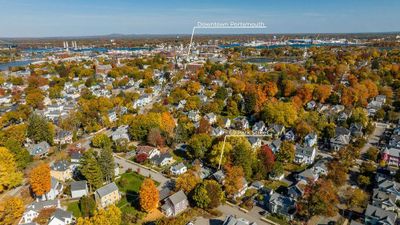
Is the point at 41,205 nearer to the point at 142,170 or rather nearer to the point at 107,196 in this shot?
the point at 107,196

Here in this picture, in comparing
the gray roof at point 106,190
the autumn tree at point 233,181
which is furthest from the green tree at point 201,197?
the gray roof at point 106,190

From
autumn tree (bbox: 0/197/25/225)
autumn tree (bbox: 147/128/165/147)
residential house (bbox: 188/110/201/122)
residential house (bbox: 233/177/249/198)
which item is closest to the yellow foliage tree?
autumn tree (bbox: 0/197/25/225)

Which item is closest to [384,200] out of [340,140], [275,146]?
Answer: [340,140]

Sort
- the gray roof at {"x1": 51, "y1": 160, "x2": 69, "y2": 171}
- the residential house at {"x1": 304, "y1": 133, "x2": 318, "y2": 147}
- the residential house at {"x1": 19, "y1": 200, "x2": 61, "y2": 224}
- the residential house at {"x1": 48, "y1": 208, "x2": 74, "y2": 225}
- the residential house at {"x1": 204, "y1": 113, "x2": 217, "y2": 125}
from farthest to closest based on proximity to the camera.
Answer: the residential house at {"x1": 204, "y1": 113, "x2": 217, "y2": 125}, the residential house at {"x1": 304, "y1": 133, "x2": 318, "y2": 147}, the gray roof at {"x1": 51, "y1": 160, "x2": 69, "y2": 171}, the residential house at {"x1": 19, "y1": 200, "x2": 61, "y2": 224}, the residential house at {"x1": 48, "y1": 208, "x2": 74, "y2": 225}

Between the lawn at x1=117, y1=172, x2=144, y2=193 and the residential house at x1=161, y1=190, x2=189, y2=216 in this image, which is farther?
the lawn at x1=117, y1=172, x2=144, y2=193

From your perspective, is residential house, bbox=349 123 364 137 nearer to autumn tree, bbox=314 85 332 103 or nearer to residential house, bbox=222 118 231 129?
autumn tree, bbox=314 85 332 103

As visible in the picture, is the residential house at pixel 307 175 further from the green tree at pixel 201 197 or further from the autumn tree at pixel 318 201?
the green tree at pixel 201 197

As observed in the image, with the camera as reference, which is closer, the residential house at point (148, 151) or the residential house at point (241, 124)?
the residential house at point (148, 151)

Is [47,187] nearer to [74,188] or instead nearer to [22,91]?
[74,188]
